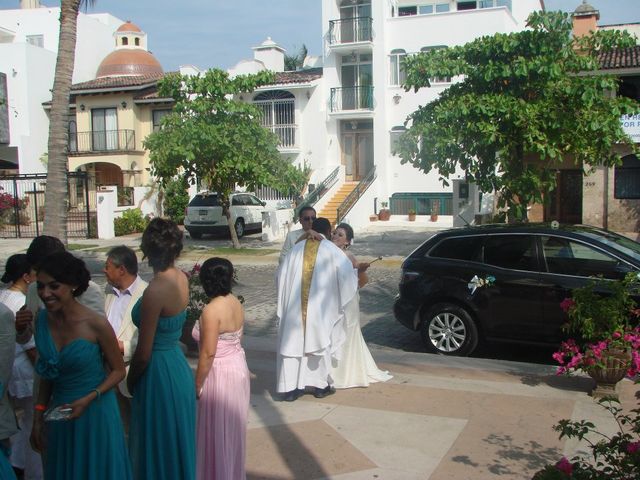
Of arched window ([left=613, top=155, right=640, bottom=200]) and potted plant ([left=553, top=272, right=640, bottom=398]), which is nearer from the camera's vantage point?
potted plant ([left=553, top=272, right=640, bottom=398])

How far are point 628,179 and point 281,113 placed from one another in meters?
16.4

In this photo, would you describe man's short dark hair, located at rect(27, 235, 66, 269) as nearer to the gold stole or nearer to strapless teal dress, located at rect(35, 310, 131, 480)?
strapless teal dress, located at rect(35, 310, 131, 480)

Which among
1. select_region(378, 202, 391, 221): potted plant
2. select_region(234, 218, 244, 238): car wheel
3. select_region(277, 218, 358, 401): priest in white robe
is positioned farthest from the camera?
select_region(378, 202, 391, 221): potted plant

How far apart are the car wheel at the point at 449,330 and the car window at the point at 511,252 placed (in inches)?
28.8

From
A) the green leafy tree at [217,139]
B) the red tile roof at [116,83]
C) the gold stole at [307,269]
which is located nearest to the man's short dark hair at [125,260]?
the gold stole at [307,269]

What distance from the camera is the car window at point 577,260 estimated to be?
24.9 ft

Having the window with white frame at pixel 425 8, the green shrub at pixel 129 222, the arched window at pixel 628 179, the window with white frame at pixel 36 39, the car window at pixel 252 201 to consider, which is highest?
the window with white frame at pixel 36 39

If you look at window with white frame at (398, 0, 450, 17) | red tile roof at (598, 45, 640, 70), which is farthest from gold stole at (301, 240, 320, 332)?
window with white frame at (398, 0, 450, 17)

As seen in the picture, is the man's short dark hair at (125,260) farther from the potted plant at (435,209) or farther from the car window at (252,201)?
the potted plant at (435,209)

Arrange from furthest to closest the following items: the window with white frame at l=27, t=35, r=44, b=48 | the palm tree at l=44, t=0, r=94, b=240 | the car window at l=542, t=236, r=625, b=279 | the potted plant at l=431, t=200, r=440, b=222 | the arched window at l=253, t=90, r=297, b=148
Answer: the window with white frame at l=27, t=35, r=44, b=48
the arched window at l=253, t=90, r=297, b=148
the potted plant at l=431, t=200, r=440, b=222
the palm tree at l=44, t=0, r=94, b=240
the car window at l=542, t=236, r=625, b=279

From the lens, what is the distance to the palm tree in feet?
39.9

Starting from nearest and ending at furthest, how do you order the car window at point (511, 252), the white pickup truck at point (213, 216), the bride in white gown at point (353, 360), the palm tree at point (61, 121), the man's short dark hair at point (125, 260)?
the man's short dark hair at point (125, 260) < the bride in white gown at point (353, 360) < the car window at point (511, 252) < the palm tree at point (61, 121) < the white pickup truck at point (213, 216)

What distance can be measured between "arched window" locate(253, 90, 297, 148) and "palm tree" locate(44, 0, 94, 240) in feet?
67.8

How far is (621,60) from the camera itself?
23078 millimetres
